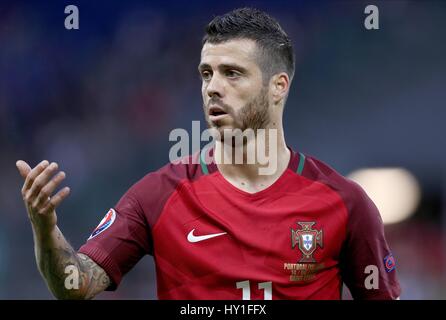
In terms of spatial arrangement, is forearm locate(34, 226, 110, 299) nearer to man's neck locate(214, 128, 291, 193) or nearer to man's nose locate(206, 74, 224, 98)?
man's neck locate(214, 128, 291, 193)

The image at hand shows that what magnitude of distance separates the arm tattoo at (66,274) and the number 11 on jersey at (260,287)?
64cm

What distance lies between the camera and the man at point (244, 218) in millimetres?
3223

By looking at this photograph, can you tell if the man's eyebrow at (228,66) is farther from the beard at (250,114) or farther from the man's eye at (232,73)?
the beard at (250,114)

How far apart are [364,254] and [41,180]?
1684 millimetres

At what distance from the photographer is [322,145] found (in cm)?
797

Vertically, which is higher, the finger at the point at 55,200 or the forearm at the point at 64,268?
the finger at the point at 55,200

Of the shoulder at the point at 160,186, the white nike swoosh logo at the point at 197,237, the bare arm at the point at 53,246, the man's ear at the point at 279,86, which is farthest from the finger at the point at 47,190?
the man's ear at the point at 279,86

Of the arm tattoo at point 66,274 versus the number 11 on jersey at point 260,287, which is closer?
the arm tattoo at point 66,274

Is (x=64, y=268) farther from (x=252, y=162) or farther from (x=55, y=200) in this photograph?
(x=252, y=162)

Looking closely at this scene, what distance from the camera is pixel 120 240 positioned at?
3.22 metres

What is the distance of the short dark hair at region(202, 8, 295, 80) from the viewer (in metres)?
3.42

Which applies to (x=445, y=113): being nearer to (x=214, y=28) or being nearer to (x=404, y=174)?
(x=404, y=174)
